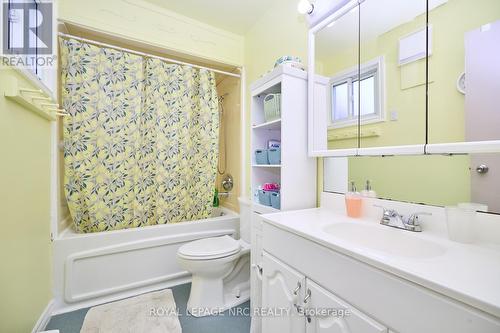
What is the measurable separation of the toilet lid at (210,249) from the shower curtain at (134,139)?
0.53 m

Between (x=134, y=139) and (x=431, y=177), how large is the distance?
81.5 inches

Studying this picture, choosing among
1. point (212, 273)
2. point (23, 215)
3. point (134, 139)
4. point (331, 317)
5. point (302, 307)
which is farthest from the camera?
point (134, 139)

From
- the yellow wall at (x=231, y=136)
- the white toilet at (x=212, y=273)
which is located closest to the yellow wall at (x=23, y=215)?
the white toilet at (x=212, y=273)

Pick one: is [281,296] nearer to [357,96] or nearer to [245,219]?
[245,219]

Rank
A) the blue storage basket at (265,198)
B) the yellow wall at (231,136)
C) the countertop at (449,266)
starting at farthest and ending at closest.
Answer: the yellow wall at (231,136), the blue storage basket at (265,198), the countertop at (449,266)

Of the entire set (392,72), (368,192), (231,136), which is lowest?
(368,192)

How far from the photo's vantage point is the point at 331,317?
787 millimetres

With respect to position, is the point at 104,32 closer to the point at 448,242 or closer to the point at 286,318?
the point at 286,318

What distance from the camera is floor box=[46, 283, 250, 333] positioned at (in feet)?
4.72

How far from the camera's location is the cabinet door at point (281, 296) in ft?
3.08

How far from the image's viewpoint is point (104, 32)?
180cm

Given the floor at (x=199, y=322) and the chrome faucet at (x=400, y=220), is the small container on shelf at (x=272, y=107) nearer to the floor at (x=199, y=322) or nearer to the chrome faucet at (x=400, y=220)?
the chrome faucet at (x=400, y=220)

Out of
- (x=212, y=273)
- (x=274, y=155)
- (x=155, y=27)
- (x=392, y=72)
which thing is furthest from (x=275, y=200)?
(x=155, y=27)

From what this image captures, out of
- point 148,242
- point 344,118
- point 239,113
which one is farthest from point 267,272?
point 239,113
